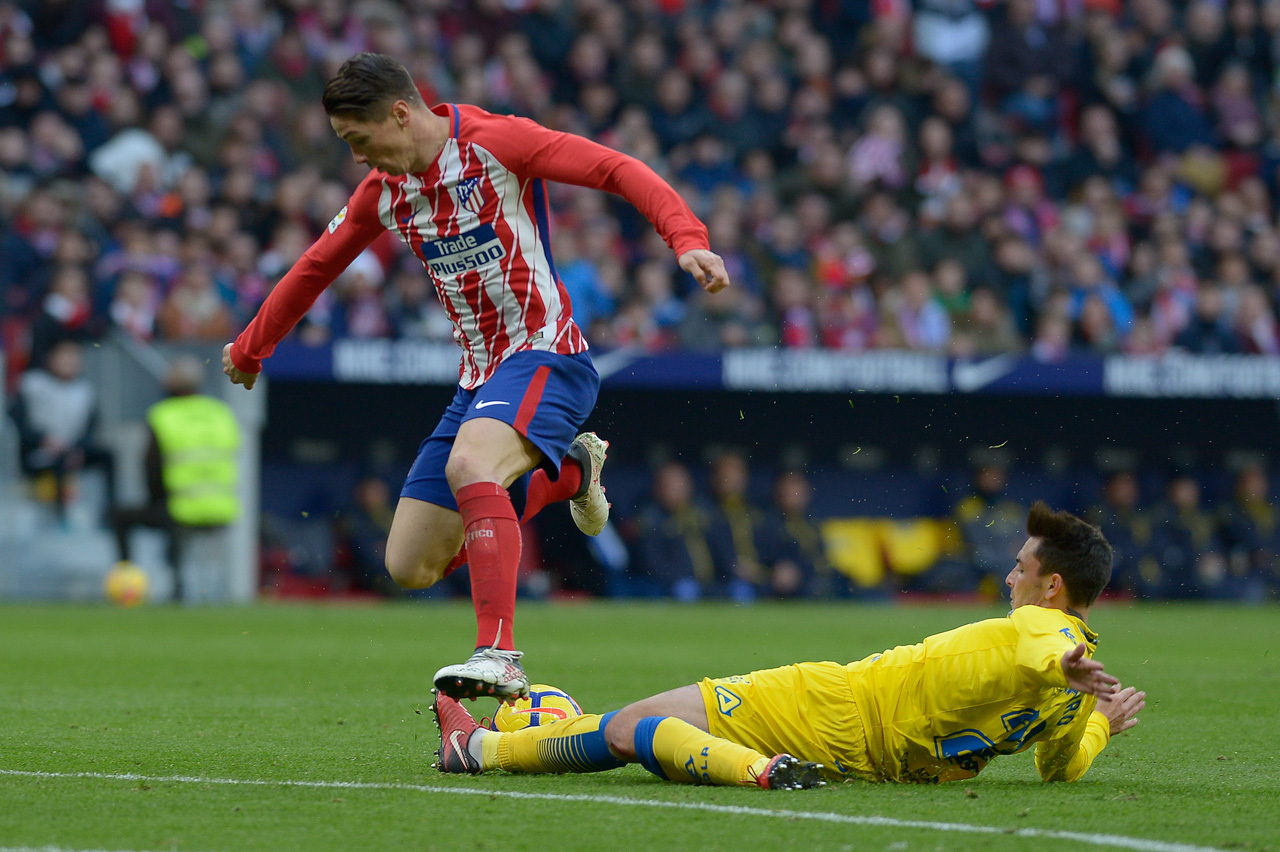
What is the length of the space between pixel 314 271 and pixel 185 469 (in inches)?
330

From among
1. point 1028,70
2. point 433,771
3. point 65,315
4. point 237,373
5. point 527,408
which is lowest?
point 433,771

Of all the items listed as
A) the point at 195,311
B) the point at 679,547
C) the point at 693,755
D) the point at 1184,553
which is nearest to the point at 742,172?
the point at 679,547

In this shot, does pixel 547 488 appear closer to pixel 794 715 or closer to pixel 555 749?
pixel 555 749

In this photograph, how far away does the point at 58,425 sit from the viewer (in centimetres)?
1379

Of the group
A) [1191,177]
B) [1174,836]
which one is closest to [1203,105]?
[1191,177]

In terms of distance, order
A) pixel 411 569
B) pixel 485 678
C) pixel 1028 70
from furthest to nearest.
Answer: pixel 1028 70, pixel 411 569, pixel 485 678

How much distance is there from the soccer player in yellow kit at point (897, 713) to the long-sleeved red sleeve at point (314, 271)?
178 cm

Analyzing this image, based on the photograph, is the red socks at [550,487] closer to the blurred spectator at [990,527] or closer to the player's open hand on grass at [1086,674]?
the player's open hand on grass at [1086,674]

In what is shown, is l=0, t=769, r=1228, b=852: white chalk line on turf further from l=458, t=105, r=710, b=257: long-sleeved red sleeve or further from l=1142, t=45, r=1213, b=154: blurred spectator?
l=1142, t=45, r=1213, b=154: blurred spectator

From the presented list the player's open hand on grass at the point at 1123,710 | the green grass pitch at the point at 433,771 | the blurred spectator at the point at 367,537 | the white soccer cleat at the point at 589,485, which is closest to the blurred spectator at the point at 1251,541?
the green grass pitch at the point at 433,771

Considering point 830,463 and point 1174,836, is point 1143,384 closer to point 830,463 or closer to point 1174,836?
point 830,463

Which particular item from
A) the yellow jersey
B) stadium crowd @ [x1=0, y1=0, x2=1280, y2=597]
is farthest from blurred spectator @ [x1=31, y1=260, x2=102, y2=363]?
the yellow jersey

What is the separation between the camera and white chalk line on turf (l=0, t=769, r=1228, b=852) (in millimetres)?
3387

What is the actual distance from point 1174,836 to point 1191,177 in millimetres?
15330
